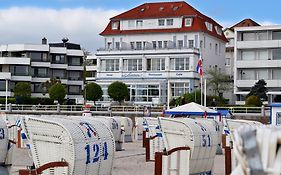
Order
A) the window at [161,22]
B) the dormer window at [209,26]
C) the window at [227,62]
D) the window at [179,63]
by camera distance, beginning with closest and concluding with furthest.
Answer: the window at [179,63] < the window at [161,22] < the dormer window at [209,26] < the window at [227,62]

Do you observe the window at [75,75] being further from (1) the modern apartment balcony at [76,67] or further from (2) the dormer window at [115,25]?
(2) the dormer window at [115,25]

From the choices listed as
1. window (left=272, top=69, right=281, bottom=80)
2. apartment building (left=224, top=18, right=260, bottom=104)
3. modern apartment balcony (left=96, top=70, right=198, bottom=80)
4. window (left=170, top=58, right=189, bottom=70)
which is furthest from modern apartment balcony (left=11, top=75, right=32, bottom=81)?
window (left=272, top=69, right=281, bottom=80)

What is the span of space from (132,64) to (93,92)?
7.74 m

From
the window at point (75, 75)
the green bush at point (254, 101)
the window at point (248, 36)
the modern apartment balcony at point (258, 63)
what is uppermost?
the window at point (248, 36)

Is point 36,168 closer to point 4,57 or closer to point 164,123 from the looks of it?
point 164,123

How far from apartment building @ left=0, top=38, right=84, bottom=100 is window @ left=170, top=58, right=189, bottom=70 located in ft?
63.7

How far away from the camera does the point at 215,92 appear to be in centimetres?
7962

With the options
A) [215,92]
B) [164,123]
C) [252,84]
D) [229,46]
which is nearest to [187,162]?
[164,123]

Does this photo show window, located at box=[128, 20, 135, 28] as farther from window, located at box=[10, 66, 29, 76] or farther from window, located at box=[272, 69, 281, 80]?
window, located at box=[272, 69, 281, 80]

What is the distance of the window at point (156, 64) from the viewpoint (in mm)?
76812

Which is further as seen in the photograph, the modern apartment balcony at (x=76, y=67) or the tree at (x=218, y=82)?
the modern apartment balcony at (x=76, y=67)

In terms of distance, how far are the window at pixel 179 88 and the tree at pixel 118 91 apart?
7.04 meters

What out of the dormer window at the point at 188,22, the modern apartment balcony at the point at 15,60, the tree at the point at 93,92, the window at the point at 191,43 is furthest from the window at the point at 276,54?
the modern apartment balcony at the point at 15,60

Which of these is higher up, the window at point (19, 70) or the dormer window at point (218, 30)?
the dormer window at point (218, 30)
